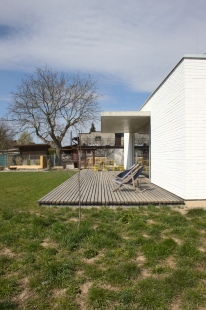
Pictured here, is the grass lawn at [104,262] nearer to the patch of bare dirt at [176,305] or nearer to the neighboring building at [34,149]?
the patch of bare dirt at [176,305]

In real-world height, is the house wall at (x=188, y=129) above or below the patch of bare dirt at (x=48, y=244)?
above

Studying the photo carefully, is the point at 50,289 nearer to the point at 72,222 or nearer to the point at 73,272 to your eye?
the point at 73,272

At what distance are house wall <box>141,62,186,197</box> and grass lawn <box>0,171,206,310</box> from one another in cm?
202

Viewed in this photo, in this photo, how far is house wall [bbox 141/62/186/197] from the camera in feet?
22.1

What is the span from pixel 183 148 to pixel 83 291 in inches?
191

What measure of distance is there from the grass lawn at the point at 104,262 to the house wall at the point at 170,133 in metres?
2.02

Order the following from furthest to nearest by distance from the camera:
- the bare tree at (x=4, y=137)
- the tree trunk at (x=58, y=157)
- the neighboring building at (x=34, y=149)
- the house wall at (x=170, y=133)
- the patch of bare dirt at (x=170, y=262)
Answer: the bare tree at (x=4, y=137) < the neighboring building at (x=34, y=149) < the tree trunk at (x=58, y=157) < the house wall at (x=170, y=133) < the patch of bare dirt at (x=170, y=262)

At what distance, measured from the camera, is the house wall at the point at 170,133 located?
675 cm

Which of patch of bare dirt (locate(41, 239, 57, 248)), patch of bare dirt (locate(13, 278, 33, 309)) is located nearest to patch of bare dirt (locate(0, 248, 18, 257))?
patch of bare dirt (locate(41, 239, 57, 248))

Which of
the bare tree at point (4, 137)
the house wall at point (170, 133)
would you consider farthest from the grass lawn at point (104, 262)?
the bare tree at point (4, 137)

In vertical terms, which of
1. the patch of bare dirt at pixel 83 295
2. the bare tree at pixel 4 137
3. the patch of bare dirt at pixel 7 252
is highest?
the bare tree at pixel 4 137

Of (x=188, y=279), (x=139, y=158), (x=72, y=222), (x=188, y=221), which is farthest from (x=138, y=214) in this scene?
(x=139, y=158)

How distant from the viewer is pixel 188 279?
9.06ft

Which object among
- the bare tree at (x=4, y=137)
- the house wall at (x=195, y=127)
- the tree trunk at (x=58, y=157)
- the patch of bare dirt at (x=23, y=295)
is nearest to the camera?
the patch of bare dirt at (x=23, y=295)
